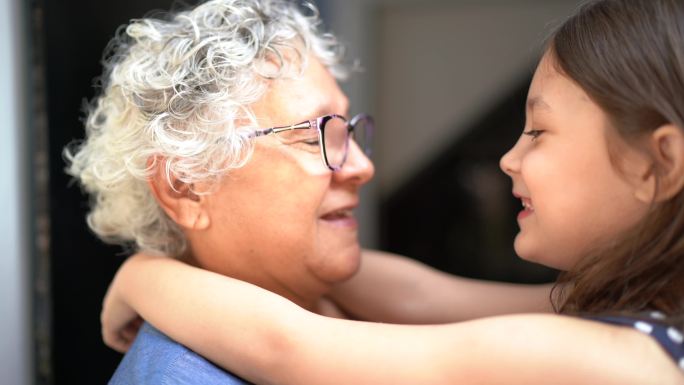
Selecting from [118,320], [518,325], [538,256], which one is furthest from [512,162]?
[118,320]

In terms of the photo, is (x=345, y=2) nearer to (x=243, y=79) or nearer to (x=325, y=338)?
(x=243, y=79)

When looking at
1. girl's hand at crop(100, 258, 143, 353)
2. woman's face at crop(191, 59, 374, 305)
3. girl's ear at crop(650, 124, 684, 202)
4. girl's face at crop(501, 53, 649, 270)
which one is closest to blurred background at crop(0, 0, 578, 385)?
woman's face at crop(191, 59, 374, 305)

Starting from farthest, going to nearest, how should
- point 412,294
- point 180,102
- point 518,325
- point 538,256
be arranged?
1. point 412,294
2. point 180,102
3. point 538,256
4. point 518,325

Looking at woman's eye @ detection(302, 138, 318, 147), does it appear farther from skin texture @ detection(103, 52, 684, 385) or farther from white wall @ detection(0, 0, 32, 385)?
white wall @ detection(0, 0, 32, 385)

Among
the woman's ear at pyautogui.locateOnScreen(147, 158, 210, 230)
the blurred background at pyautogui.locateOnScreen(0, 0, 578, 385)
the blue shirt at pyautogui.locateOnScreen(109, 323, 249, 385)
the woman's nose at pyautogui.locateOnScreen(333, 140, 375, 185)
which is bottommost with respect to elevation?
the blurred background at pyautogui.locateOnScreen(0, 0, 578, 385)

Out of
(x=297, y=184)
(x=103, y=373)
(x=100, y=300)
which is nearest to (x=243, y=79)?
(x=297, y=184)

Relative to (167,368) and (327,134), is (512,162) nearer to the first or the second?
(327,134)

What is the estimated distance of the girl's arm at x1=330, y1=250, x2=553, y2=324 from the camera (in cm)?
171

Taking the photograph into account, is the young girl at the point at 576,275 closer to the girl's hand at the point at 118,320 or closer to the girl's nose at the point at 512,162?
the girl's nose at the point at 512,162

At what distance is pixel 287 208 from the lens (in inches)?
56.6

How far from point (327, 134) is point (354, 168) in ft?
0.34

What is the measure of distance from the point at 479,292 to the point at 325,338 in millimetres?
772

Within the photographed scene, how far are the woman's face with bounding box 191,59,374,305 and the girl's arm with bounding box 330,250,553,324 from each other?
0.26 m

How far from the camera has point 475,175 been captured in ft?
14.7
